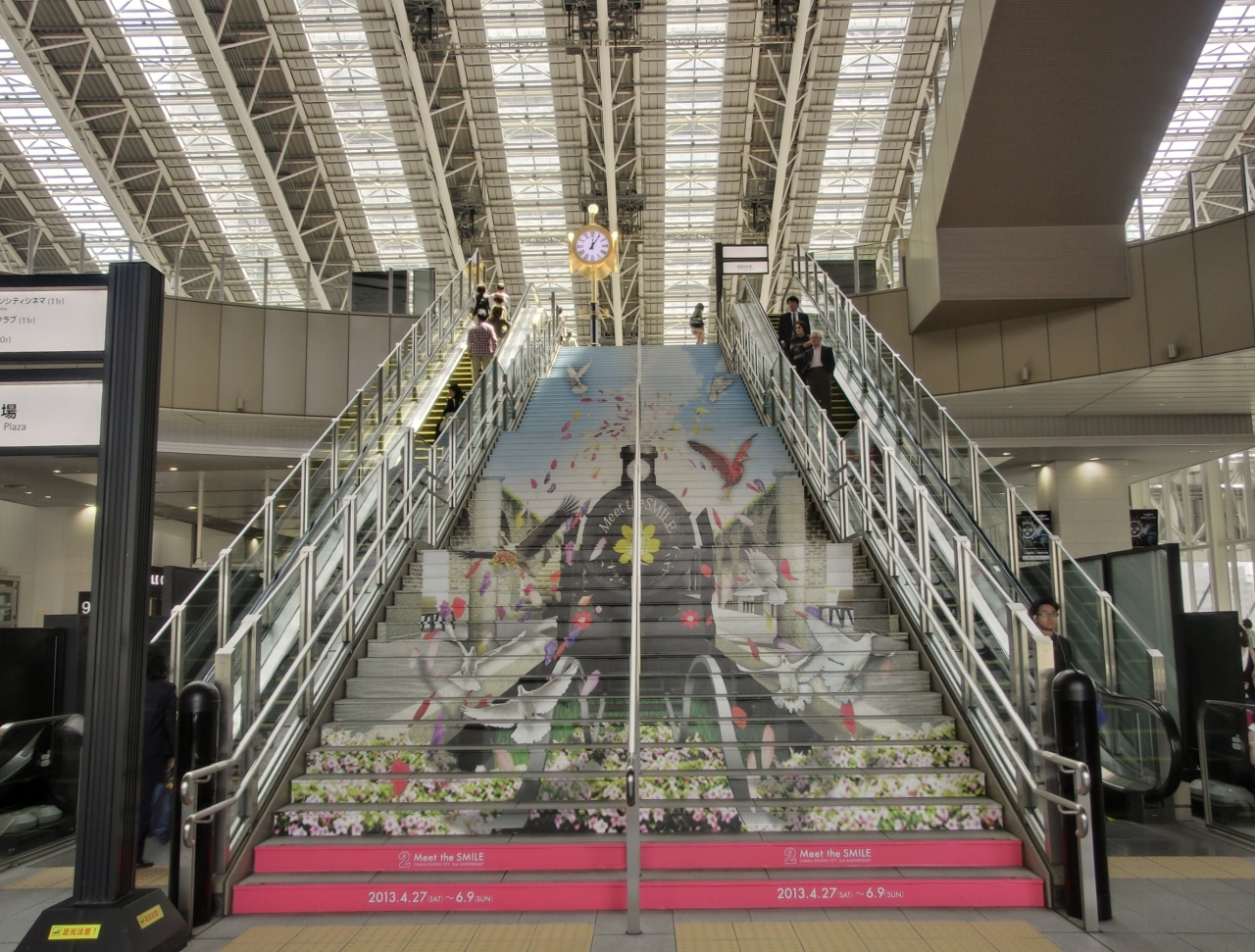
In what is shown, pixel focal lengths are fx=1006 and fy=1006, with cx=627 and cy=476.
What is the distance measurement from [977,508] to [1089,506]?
10941mm

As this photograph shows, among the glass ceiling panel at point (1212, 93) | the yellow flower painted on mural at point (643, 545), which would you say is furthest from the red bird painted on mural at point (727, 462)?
the glass ceiling panel at point (1212, 93)

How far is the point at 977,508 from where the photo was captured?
27.8 ft

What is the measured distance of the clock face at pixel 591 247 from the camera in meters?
24.4

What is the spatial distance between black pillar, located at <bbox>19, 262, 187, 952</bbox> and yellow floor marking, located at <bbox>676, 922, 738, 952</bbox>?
2101mm

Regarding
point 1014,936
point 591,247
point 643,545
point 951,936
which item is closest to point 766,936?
point 951,936

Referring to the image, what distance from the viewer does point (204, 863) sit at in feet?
15.2

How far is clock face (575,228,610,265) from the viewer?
2436cm

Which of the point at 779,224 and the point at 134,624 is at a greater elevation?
the point at 779,224

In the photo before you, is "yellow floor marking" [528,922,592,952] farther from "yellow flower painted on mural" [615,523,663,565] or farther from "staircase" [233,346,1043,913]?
"yellow flower painted on mural" [615,523,663,565]

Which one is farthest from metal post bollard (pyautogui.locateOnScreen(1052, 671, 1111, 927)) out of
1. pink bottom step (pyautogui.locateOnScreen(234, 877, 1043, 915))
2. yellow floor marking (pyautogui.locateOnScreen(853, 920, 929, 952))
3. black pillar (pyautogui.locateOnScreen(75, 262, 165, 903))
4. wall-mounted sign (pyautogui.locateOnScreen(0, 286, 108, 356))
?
wall-mounted sign (pyautogui.locateOnScreen(0, 286, 108, 356))

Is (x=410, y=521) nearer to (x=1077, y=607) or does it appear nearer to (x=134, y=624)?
(x=134, y=624)

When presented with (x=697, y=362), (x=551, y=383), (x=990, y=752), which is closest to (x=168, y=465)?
(x=551, y=383)

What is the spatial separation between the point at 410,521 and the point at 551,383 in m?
6.98

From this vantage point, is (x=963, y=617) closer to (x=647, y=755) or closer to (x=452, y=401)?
(x=647, y=755)
